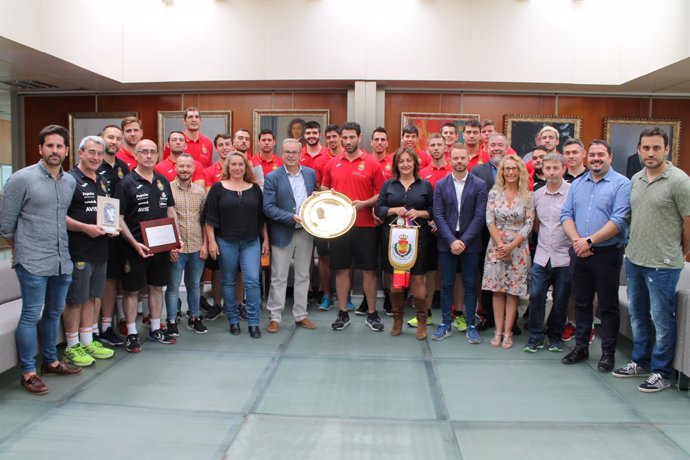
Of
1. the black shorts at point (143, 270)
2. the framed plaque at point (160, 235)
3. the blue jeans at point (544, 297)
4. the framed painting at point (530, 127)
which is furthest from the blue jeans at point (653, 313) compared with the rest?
the framed painting at point (530, 127)

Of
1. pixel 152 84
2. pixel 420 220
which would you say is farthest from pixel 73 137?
pixel 420 220

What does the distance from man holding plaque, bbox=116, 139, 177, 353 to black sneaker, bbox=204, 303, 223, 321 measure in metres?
1.05

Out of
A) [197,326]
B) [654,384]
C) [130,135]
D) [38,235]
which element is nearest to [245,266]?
[197,326]

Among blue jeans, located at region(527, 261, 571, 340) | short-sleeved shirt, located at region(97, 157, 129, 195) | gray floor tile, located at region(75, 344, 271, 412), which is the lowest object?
gray floor tile, located at region(75, 344, 271, 412)

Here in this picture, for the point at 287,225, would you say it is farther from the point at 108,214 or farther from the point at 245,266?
the point at 108,214

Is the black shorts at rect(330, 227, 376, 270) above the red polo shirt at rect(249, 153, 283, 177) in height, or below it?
below

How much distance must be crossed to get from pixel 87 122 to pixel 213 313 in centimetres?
571

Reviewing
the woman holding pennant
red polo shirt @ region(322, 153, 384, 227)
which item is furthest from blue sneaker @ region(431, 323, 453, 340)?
red polo shirt @ region(322, 153, 384, 227)

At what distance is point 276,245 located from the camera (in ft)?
17.4

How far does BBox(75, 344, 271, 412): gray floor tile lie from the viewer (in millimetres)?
3584

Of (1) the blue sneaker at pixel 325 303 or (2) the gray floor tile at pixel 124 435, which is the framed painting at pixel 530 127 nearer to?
(1) the blue sneaker at pixel 325 303

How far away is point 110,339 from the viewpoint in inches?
187

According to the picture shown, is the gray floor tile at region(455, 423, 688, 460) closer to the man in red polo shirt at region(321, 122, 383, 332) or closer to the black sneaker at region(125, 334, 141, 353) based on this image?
the man in red polo shirt at region(321, 122, 383, 332)

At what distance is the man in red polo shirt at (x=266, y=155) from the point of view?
628cm
